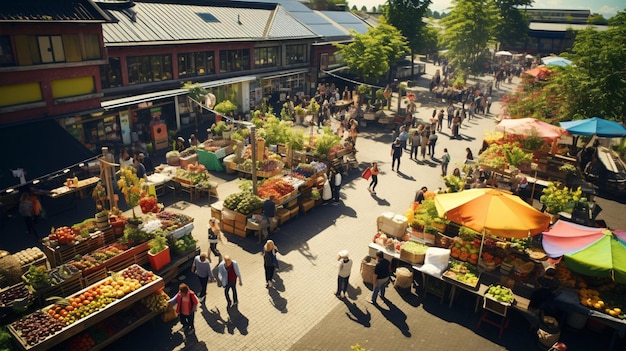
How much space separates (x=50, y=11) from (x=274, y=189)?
12877 millimetres

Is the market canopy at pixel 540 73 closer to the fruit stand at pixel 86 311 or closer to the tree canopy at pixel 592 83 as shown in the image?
the tree canopy at pixel 592 83

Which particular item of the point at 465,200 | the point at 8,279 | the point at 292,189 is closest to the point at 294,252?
the point at 292,189

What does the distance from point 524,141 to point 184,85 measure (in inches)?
781

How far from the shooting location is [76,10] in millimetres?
19000

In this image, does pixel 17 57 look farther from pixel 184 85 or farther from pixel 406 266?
pixel 406 266

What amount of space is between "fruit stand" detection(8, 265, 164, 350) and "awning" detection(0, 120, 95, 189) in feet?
26.7

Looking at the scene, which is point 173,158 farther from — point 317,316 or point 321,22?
point 321,22

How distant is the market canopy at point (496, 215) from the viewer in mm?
10859

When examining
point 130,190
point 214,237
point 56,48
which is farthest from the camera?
point 56,48

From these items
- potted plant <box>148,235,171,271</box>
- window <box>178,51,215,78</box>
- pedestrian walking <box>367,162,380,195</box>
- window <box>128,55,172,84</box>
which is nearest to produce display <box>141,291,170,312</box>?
potted plant <box>148,235,171,271</box>

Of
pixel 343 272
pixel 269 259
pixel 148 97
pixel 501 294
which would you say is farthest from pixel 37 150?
pixel 501 294

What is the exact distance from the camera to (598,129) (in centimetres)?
1814

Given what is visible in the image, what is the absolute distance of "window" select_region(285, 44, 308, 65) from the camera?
119 feet

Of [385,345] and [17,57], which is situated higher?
[17,57]
